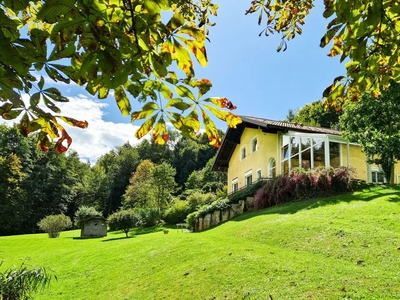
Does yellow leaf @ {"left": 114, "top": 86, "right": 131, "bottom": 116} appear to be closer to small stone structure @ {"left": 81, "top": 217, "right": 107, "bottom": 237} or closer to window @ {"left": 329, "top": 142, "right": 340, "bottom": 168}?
window @ {"left": 329, "top": 142, "right": 340, "bottom": 168}

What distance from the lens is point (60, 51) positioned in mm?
1414

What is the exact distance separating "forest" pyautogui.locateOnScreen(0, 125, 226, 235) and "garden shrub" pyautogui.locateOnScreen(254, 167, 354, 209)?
1515cm

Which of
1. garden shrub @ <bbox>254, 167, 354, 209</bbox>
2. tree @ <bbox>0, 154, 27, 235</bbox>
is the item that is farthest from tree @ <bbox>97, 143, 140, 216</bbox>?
garden shrub @ <bbox>254, 167, 354, 209</bbox>

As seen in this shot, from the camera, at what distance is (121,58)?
1334 millimetres

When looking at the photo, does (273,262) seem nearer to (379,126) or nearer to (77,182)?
(379,126)

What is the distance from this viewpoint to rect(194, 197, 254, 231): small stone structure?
57.0ft

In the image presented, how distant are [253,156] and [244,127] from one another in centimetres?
240

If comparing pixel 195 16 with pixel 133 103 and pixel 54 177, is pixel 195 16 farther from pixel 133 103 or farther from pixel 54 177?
pixel 54 177

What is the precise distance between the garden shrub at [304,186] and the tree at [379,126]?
4.58ft

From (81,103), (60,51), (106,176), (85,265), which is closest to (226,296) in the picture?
(81,103)

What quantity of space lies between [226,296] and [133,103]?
4.88 metres

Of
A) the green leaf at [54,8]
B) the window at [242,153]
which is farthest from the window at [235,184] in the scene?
the green leaf at [54,8]

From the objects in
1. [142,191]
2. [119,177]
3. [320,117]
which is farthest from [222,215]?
[119,177]

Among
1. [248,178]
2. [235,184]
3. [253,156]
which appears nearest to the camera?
[253,156]
